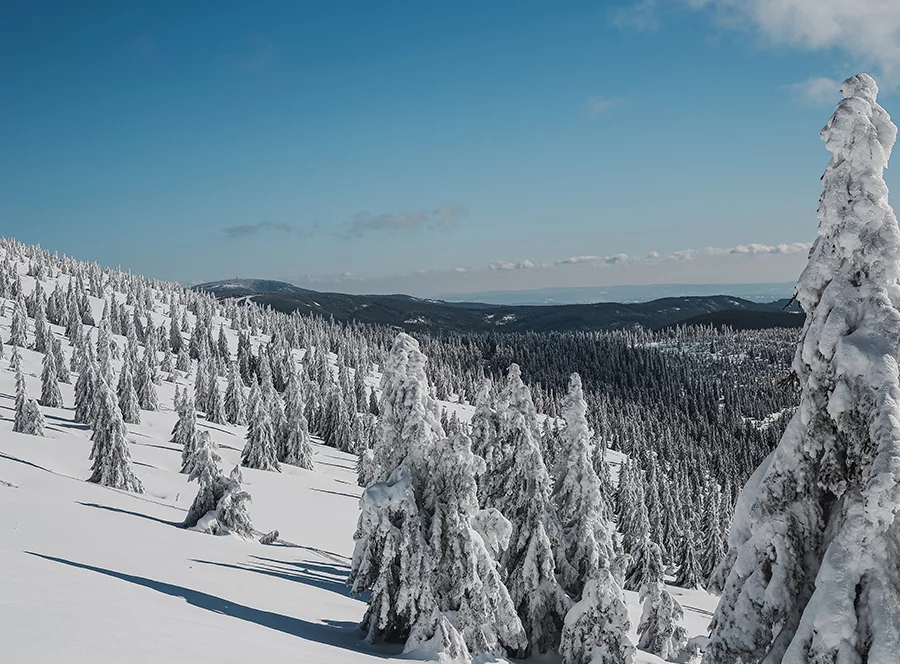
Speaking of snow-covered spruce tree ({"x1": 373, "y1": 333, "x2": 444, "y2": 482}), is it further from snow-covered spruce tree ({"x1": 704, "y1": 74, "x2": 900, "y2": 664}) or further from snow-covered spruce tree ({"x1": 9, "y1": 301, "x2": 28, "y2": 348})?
snow-covered spruce tree ({"x1": 9, "y1": 301, "x2": 28, "y2": 348})

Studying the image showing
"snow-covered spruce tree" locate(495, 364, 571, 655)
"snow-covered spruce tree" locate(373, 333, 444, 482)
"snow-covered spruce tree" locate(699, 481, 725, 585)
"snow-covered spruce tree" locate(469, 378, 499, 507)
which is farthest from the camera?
"snow-covered spruce tree" locate(699, 481, 725, 585)

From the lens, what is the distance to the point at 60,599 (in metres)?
12.2

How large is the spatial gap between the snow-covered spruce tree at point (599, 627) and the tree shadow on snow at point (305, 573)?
27.6ft

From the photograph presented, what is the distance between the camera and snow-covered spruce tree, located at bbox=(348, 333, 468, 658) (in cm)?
1548

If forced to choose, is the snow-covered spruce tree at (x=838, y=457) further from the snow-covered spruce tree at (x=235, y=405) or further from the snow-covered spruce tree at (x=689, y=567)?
the snow-covered spruce tree at (x=235, y=405)

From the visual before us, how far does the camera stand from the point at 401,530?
1595 centimetres

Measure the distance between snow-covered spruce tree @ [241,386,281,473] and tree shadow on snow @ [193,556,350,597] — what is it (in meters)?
32.0

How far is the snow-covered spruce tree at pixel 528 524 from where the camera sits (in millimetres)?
19188

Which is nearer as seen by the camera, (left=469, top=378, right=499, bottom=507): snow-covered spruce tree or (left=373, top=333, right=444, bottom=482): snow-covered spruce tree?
(left=373, top=333, right=444, bottom=482): snow-covered spruce tree

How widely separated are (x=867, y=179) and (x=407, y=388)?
481 inches

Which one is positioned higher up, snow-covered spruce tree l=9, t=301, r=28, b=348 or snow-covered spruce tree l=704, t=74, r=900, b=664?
snow-covered spruce tree l=704, t=74, r=900, b=664

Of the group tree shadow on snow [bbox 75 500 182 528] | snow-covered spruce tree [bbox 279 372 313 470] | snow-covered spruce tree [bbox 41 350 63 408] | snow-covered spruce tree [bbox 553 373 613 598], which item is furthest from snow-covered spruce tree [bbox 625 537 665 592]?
snow-covered spruce tree [bbox 41 350 63 408]

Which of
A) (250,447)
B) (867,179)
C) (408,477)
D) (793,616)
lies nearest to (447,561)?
(408,477)

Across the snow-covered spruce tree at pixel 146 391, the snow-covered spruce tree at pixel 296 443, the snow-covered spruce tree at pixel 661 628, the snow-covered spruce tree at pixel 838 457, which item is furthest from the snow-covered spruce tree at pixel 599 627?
the snow-covered spruce tree at pixel 146 391
